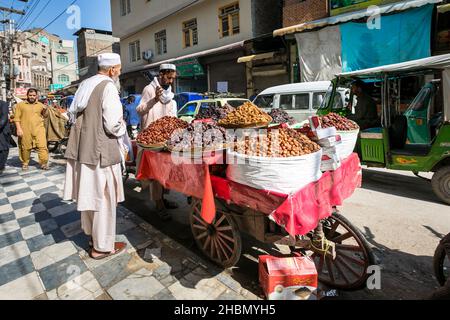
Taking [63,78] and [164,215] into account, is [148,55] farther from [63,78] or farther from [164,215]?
[63,78]

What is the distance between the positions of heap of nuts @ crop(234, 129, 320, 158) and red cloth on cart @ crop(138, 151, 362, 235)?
0.25 metres

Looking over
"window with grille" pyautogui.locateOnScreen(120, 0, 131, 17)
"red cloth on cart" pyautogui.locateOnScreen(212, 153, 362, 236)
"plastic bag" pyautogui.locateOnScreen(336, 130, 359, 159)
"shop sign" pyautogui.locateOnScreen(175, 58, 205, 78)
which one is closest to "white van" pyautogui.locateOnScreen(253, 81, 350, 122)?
"plastic bag" pyautogui.locateOnScreen(336, 130, 359, 159)

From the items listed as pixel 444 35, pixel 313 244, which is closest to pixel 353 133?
pixel 313 244

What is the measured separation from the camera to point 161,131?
326 centimetres

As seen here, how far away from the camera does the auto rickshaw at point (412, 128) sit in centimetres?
443

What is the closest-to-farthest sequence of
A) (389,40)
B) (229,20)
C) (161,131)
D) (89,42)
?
1. (161,131)
2. (389,40)
3. (229,20)
4. (89,42)

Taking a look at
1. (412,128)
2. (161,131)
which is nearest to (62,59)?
(161,131)

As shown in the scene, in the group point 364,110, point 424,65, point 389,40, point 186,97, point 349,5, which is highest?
point 349,5

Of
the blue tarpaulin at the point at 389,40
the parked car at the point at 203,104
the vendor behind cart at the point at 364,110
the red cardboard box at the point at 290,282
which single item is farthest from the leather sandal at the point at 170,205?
the blue tarpaulin at the point at 389,40

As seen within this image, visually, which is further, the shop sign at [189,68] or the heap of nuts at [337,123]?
the shop sign at [189,68]

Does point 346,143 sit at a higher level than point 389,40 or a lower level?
lower

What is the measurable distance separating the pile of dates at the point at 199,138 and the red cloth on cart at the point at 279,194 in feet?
0.52

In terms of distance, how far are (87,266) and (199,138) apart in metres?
1.75

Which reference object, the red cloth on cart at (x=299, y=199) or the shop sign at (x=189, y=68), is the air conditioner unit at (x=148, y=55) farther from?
the red cloth on cart at (x=299, y=199)
